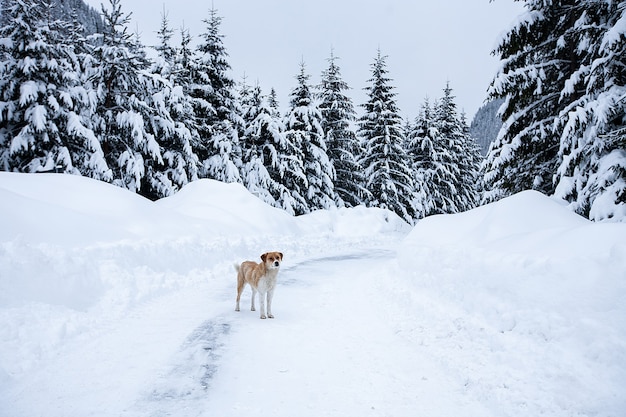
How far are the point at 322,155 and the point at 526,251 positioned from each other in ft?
77.3

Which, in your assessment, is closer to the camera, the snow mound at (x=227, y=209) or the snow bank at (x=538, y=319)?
the snow bank at (x=538, y=319)

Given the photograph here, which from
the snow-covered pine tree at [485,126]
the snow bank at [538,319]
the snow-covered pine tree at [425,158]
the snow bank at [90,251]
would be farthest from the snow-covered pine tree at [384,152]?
the snow-covered pine tree at [485,126]

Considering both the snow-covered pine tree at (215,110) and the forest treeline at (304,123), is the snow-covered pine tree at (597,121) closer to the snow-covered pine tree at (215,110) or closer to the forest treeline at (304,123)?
A: the forest treeline at (304,123)

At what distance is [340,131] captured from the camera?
31.9m

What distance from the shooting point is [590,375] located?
11.6ft

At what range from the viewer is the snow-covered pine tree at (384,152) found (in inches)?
1217

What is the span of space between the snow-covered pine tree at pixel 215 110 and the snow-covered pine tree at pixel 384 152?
11477 mm


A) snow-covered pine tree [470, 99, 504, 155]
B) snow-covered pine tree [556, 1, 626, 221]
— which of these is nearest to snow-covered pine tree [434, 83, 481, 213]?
snow-covered pine tree [556, 1, 626, 221]

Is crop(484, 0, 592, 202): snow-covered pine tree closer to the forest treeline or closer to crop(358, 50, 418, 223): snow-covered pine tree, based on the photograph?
the forest treeline

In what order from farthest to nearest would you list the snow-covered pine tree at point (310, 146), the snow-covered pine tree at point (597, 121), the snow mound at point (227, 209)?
1. the snow-covered pine tree at point (310, 146)
2. the snow mound at point (227, 209)
3. the snow-covered pine tree at point (597, 121)

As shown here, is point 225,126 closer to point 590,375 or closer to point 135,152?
point 135,152

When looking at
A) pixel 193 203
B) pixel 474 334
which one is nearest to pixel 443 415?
pixel 474 334

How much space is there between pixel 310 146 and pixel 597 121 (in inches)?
824

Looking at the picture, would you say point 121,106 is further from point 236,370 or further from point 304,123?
point 236,370
